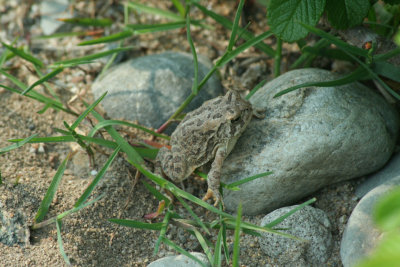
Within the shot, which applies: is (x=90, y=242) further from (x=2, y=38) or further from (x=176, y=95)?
(x=2, y=38)

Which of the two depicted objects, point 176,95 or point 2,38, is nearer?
point 176,95

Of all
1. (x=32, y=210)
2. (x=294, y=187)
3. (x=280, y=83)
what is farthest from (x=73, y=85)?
(x=294, y=187)

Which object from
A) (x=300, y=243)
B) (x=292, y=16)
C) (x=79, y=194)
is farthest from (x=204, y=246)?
(x=292, y=16)

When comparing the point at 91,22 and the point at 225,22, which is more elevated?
the point at 225,22

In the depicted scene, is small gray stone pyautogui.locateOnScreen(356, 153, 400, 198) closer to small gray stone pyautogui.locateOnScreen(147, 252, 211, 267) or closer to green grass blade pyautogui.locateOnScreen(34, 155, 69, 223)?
small gray stone pyautogui.locateOnScreen(147, 252, 211, 267)

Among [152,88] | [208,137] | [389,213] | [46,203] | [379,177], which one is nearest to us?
[389,213]

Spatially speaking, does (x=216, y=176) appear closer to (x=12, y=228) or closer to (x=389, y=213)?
(x=12, y=228)

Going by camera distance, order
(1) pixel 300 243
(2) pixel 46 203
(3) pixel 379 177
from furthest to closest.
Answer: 1. (3) pixel 379 177
2. (2) pixel 46 203
3. (1) pixel 300 243
